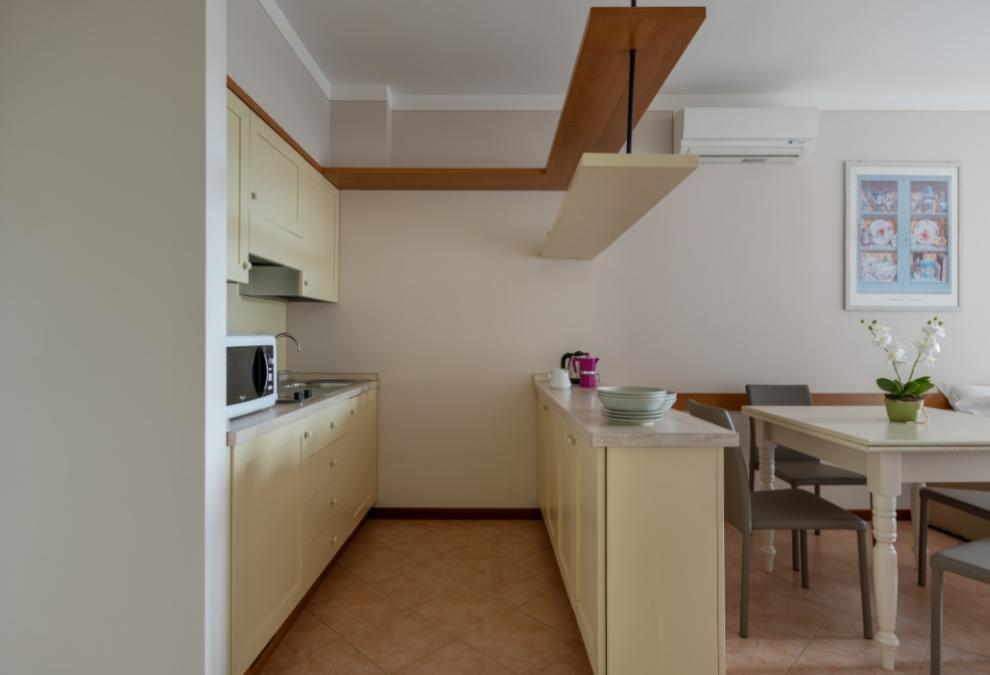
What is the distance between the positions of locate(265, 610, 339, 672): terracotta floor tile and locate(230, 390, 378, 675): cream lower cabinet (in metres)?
0.13

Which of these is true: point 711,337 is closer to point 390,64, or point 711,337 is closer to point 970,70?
point 970,70

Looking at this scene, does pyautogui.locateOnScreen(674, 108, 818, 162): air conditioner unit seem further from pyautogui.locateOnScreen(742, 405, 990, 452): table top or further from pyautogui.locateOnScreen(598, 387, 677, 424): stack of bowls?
pyautogui.locateOnScreen(598, 387, 677, 424): stack of bowls

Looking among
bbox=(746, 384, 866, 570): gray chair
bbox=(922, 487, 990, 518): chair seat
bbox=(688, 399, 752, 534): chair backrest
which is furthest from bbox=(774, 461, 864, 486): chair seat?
bbox=(688, 399, 752, 534): chair backrest

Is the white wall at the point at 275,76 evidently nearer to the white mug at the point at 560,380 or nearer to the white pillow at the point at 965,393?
the white mug at the point at 560,380

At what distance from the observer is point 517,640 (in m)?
2.03

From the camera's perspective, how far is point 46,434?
148 centimetres

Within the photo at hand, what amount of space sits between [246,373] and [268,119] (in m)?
1.20

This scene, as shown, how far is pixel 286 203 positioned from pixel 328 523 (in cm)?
158

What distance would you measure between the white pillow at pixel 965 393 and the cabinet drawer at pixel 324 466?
3.82 m

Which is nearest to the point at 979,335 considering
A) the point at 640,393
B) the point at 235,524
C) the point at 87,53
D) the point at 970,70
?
the point at 970,70

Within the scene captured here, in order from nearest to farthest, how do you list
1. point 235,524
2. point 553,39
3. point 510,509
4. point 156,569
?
point 156,569, point 235,524, point 553,39, point 510,509

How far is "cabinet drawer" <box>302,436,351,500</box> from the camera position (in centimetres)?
215

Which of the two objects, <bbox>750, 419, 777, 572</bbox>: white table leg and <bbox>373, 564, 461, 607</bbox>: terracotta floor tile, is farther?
<bbox>750, 419, 777, 572</bbox>: white table leg

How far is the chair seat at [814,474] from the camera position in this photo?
110 inches
